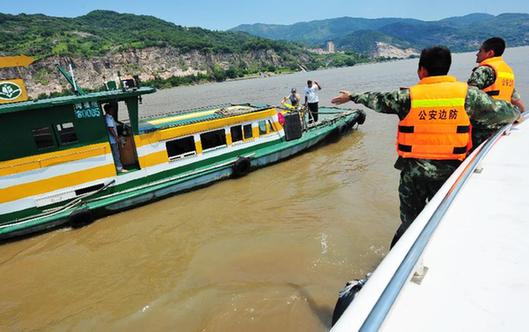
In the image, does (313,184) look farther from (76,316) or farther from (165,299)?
(76,316)

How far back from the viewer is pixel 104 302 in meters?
5.02

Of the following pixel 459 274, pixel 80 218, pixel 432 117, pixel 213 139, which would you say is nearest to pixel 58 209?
pixel 80 218

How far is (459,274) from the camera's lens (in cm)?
166

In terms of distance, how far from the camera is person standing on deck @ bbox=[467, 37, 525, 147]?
4281 millimetres

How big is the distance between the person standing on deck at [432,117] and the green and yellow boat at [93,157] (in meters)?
6.38

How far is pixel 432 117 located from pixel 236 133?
7.54m

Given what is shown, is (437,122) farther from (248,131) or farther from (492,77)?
(248,131)

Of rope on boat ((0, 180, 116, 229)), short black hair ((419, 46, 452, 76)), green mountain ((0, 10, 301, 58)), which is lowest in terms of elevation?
rope on boat ((0, 180, 116, 229))

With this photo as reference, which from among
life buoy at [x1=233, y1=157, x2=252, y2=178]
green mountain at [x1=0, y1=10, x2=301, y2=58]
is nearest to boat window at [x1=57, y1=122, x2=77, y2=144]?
life buoy at [x1=233, y1=157, x2=252, y2=178]

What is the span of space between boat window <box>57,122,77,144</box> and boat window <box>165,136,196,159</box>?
2.13m

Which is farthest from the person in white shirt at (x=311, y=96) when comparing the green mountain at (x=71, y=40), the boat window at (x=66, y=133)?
the green mountain at (x=71, y=40)

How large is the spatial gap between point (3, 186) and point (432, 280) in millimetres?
8032

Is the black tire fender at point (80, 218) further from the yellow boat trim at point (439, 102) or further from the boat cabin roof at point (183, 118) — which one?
the yellow boat trim at point (439, 102)

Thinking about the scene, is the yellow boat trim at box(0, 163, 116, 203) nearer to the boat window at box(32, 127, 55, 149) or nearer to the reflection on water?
the boat window at box(32, 127, 55, 149)
